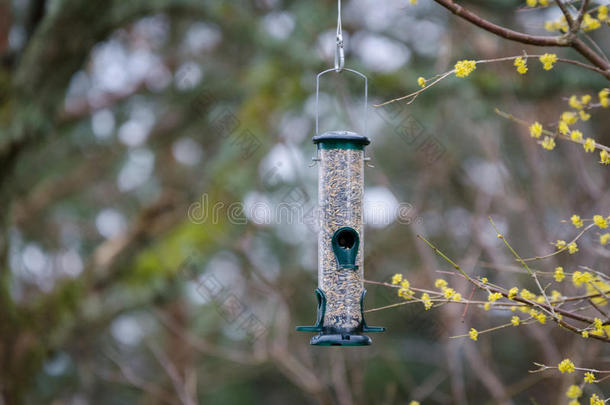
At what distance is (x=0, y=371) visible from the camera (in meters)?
4.65

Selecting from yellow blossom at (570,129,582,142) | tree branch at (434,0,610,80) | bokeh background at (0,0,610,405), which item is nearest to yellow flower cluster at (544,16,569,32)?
tree branch at (434,0,610,80)

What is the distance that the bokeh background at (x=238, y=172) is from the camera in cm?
427

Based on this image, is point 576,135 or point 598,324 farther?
point 576,135

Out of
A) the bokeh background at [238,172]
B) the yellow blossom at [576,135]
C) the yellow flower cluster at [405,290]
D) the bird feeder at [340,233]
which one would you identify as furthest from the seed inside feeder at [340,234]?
the yellow blossom at [576,135]

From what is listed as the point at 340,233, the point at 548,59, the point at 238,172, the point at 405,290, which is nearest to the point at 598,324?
the point at 405,290

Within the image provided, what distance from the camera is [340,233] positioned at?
279 centimetres

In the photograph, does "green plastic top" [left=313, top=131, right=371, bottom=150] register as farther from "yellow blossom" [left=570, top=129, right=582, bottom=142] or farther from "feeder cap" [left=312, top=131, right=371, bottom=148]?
"yellow blossom" [left=570, top=129, right=582, bottom=142]

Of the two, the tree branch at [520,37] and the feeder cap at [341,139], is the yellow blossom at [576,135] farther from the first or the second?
the feeder cap at [341,139]

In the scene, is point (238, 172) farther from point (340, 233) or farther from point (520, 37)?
point (520, 37)

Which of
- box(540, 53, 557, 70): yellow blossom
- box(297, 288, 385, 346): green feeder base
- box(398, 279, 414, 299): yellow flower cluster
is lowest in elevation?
box(398, 279, 414, 299): yellow flower cluster

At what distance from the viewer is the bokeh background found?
4.27m

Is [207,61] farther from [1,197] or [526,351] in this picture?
[526,351]

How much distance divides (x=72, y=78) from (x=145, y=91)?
6.45 ft

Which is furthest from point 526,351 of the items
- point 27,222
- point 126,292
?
point 27,222
